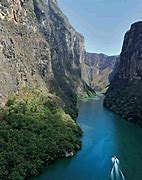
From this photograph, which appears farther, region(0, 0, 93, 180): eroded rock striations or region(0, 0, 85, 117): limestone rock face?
region(0, 0, 85, 117): limestone rock face

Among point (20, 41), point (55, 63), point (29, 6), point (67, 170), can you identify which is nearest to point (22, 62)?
point (20, 41)

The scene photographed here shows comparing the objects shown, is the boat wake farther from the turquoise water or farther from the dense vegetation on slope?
the dense vegetation on slope

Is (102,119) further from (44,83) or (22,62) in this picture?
(22,62)

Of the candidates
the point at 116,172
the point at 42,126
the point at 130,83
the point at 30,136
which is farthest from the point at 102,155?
the point at 130,83

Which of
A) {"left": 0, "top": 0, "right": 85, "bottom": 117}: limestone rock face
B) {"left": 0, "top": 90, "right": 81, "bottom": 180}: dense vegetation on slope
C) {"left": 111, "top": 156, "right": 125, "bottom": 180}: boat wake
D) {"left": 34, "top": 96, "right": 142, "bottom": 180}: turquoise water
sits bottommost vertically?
{"left": 34, "top": 96, "right": 142, "bottom": 180}: turquoise water

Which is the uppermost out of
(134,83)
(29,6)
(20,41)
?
(29,6)

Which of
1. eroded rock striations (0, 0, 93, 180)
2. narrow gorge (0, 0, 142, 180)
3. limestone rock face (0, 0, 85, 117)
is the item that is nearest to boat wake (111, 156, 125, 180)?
narrow gorge (0, 0, 142, 180)

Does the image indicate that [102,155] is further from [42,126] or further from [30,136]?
[30,136]
